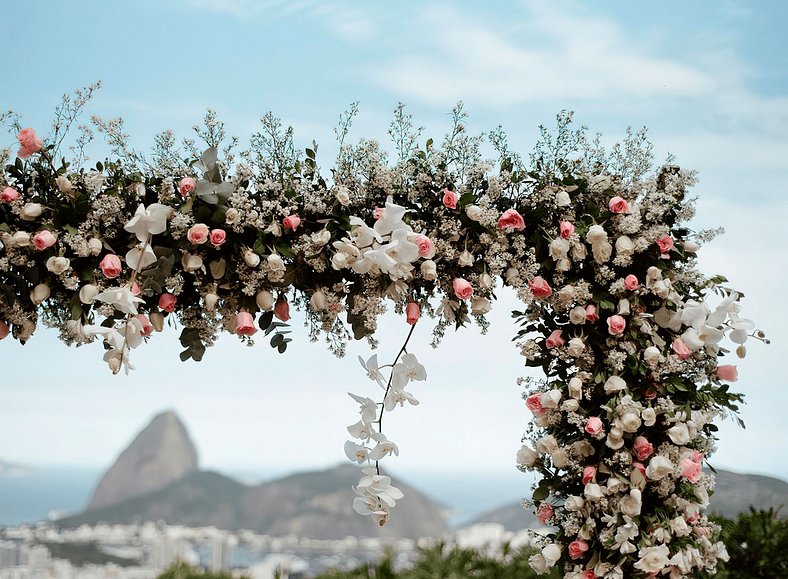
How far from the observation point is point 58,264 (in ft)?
6.41

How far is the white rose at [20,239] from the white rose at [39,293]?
122 mm

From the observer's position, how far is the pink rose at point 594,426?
2.09 meters

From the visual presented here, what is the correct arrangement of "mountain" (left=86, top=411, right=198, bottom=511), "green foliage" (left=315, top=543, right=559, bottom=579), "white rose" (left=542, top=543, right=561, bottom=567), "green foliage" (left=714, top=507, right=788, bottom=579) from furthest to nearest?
"mountain" (left=86, top=411, right=198, bottom=511) → "green foliage" (left=315, top=543, right=559, bottom=579) → "green foliage" (left=714, top=507, right=788, bottom=579) → "white rose" (left=542, top=543, right=561, bottom=567)

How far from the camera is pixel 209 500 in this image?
7.30m

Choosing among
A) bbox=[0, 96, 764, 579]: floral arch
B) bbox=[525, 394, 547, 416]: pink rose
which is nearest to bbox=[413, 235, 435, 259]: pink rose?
bbox=[0, 96, 764, 579]: floral arch

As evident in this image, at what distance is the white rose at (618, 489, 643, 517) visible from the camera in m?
2.09

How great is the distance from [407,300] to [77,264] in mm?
891

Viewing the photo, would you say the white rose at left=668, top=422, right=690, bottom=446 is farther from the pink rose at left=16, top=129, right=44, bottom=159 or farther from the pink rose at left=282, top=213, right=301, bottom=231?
the pink rose at left=16, top=129, right=44, bottom=159

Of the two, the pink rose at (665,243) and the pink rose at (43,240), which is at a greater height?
the pink rose at (665,243)

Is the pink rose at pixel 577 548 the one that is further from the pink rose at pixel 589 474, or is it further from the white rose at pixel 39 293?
the white rose at pixel 39 293

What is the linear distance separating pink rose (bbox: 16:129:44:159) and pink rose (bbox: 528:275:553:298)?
137cm

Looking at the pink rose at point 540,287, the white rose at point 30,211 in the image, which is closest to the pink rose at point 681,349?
the pink rose at point 540,287

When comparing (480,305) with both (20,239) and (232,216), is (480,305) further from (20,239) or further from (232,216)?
(20,239)

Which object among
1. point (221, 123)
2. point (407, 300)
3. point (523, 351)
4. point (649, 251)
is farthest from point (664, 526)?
point (221, 123)
